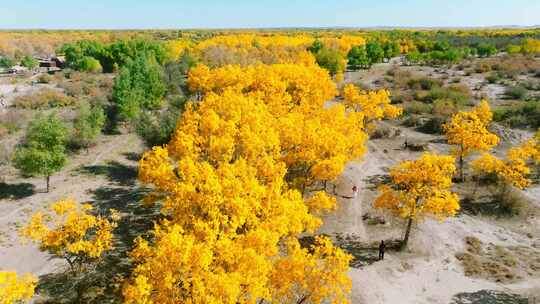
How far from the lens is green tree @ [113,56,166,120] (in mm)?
63281

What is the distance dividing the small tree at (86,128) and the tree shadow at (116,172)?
6.30 m

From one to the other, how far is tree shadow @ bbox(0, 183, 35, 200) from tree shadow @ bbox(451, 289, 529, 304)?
1612 inches

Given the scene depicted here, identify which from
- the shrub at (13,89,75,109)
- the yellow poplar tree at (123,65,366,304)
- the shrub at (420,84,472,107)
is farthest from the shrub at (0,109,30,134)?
the shrub at (420,84,472,107)

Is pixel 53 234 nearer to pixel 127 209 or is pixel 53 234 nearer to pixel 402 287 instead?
pixel 127 209

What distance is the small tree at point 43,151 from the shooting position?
41.4 meters

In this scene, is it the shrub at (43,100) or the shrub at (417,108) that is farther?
the shrub at (417,108)

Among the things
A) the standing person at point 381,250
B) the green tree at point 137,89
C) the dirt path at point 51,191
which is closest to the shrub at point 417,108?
the green tree at point 137,89

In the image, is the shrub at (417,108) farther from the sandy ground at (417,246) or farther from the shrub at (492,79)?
the shrub at (492,79)

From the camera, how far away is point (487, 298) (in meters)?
27.9

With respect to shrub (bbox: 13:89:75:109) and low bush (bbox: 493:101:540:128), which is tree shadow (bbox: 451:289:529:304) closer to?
low bush (bbox: 493:101:540:128)

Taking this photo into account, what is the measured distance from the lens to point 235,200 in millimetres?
22062

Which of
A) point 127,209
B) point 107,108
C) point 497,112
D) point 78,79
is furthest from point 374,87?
point 127,209

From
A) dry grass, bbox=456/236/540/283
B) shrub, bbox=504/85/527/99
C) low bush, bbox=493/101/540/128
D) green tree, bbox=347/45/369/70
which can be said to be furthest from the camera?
green tree, bbox=347/45/369/70

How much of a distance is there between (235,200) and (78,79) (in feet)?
291
